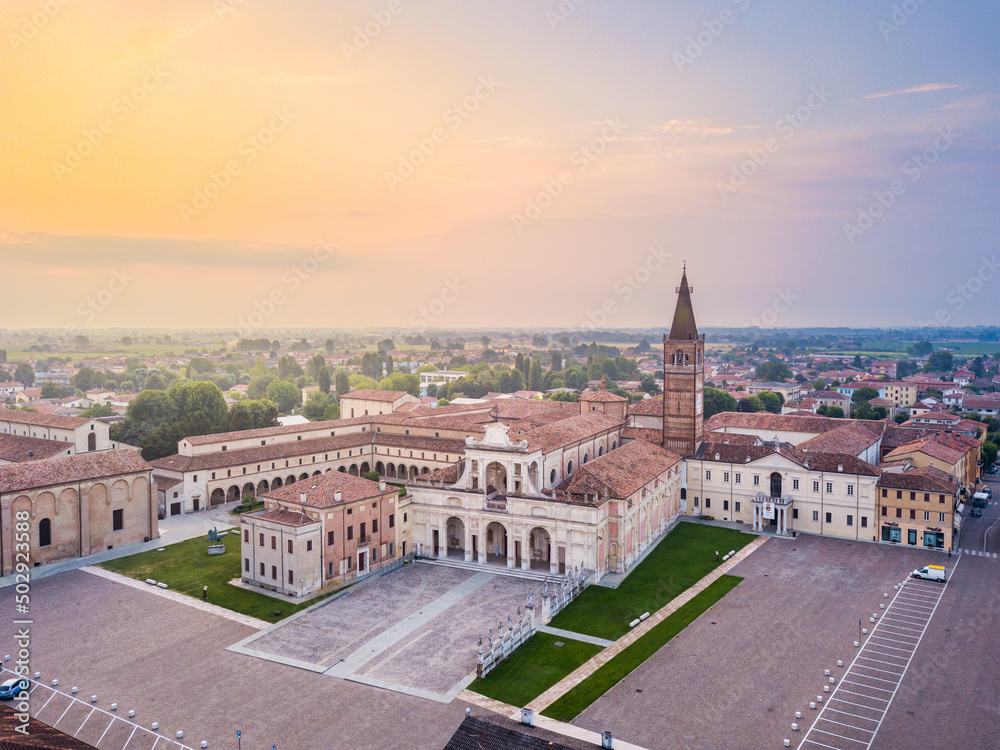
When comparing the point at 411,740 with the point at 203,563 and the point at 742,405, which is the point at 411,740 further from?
the point at 742,405

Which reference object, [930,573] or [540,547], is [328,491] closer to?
[540,547]

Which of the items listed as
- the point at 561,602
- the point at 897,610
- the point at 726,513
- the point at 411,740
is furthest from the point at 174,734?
the point at 726,513

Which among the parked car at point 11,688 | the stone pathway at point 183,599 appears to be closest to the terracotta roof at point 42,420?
the stone pathway at point 183,599

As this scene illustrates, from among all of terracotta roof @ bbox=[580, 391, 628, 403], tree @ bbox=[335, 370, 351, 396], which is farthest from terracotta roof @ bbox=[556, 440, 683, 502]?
tree @ bbox=[335, 370, 351, 396]

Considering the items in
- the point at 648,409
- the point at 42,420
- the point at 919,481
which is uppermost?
the point at 648,409

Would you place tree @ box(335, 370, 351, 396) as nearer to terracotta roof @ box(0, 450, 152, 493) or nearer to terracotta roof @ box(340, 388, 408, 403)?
terracotta roof @ box(340, 388, 408, 403)

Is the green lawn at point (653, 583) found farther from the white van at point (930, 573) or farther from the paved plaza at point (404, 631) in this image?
the white van at point (930, 573)

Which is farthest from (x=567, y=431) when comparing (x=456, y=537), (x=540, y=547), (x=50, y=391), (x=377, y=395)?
(x=50, y=391)
